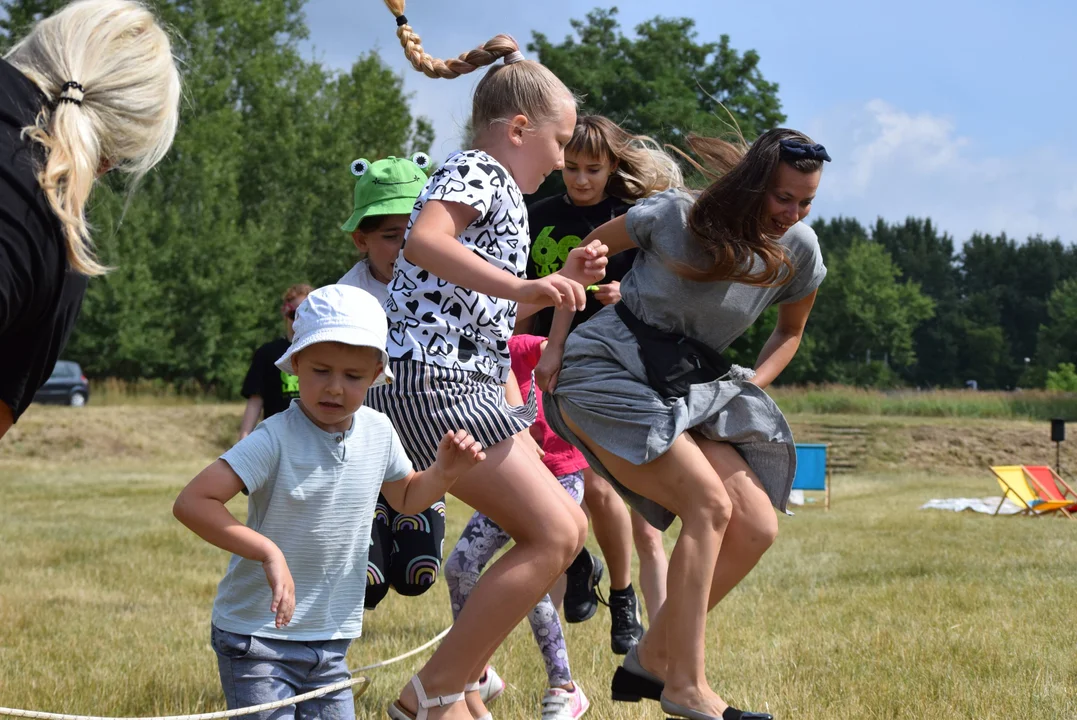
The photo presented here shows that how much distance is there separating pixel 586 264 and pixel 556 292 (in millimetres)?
222

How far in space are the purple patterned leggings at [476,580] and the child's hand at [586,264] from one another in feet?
4.88

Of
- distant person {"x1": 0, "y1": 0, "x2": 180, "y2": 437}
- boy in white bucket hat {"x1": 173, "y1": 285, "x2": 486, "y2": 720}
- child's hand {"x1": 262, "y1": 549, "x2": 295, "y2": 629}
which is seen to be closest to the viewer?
distant person {"x1": 0, "y1": 0, "x2": 180, "y2": 437}

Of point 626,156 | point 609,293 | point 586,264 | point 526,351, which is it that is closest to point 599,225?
point 626,156

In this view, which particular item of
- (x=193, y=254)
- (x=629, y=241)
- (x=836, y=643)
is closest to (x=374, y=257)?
(x=629, y=241)

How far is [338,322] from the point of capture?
9.98 feet

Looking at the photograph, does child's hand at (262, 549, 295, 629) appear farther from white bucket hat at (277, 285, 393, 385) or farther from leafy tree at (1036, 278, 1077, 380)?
leafy tree at (1036, 278, 1077, 380)

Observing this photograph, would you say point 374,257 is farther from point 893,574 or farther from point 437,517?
point 893,574

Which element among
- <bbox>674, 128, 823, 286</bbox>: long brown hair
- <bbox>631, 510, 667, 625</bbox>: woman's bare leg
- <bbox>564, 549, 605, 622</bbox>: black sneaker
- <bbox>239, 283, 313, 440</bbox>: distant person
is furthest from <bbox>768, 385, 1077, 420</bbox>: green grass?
<bbox>674, 128, 823, 286</bbox>: long brown hair

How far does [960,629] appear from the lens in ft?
18.9

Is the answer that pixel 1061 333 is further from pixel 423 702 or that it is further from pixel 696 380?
pixel 423 702

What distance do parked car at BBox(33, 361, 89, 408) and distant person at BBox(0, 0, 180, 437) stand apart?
107 ft

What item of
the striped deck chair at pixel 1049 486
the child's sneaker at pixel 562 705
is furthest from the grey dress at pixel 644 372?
the striped deck chair at pixel 1049 486

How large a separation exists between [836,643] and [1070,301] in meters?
85.5

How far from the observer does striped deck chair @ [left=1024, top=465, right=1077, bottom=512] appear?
56.4 ft
